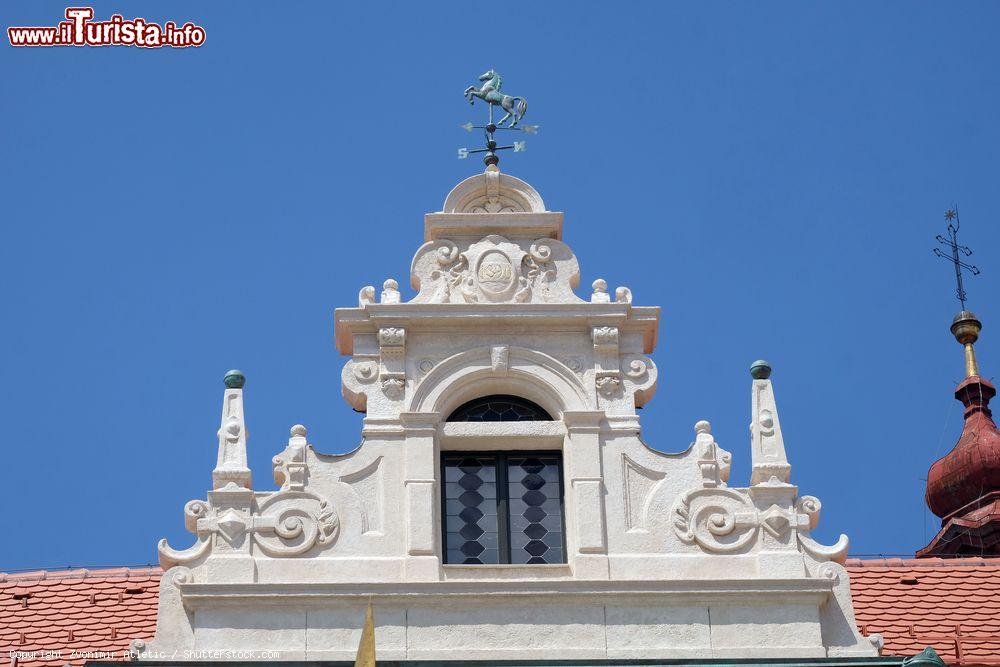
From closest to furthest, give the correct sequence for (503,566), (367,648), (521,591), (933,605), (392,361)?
1. (367,648)
2. (521,591)
3. (503,566)
4. (392,361)
5. (933,605)

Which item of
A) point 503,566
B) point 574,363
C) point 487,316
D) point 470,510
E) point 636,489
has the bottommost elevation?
point 503,566

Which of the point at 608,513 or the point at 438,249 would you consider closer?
the point at 608,513

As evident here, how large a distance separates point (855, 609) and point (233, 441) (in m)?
7.45

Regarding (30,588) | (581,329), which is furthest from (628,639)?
(30,588)

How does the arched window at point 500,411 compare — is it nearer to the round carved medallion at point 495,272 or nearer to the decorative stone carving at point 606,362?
the decorative stone carving at point 606,362

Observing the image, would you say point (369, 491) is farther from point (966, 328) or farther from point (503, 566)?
point (966, 328)

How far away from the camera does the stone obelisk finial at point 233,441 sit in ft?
77.2

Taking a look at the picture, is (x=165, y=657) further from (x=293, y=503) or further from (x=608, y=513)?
(x=608, y=513)

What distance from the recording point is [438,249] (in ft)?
82.8

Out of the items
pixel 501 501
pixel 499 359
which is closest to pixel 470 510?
pixel 501 501

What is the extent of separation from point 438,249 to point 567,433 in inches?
104

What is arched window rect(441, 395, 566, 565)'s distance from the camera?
23.7 metres

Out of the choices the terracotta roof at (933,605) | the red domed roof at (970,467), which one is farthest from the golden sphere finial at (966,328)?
the terracotta roof at (933,605)

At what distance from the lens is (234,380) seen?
24188mm
